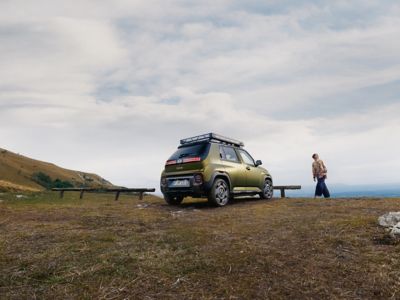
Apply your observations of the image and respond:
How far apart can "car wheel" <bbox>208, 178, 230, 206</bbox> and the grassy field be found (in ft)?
11.6

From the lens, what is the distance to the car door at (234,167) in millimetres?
12761

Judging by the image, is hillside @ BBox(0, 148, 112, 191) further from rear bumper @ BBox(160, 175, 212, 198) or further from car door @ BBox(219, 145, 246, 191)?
car door @ BBox(219, 145, 246, 191)

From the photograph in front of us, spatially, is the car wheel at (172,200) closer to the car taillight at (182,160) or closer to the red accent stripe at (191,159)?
the car taillight at (182,160)

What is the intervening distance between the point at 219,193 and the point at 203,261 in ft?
23.0

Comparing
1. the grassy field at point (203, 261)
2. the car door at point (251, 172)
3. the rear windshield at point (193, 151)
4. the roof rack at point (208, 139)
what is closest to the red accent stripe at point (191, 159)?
the rear windshield at point (193, 151)

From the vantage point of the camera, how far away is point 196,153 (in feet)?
39.5

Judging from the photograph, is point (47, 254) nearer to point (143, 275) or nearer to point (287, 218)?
point (143, 275)

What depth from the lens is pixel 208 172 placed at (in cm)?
1166

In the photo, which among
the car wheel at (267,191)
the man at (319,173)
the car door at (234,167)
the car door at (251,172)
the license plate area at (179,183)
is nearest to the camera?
the license plate area at (179,183)

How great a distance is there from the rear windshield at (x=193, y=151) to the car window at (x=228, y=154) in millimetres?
894

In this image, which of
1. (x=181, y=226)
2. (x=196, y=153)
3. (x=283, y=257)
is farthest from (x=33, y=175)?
(x=283, y=257)

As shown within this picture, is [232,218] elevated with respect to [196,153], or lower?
lower

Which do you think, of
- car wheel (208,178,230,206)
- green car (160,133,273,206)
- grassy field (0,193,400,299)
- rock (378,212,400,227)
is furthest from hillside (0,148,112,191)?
rock (378,212,400,227)

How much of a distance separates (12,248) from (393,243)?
21.4 feet
